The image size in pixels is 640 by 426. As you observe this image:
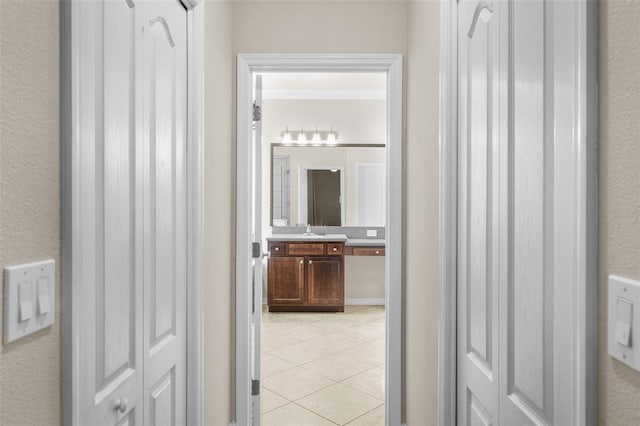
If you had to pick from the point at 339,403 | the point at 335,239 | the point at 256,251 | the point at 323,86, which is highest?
the point at 323,86

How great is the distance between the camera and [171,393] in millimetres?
1510

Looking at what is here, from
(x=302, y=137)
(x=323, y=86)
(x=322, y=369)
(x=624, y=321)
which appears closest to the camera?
(x=624, y=321)

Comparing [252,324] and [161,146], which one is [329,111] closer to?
[252,324]

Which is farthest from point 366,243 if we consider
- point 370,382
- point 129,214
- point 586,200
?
point 586,200

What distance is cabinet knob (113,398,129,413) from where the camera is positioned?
1.07m

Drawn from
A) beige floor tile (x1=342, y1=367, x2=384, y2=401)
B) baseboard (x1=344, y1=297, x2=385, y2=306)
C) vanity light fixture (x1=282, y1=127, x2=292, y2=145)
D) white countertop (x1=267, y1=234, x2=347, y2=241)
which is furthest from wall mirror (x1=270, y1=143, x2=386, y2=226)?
beige floor tile (x1=342, y1=367, x2=384, y2=401)

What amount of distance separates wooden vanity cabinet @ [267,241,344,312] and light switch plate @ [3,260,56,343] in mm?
4303

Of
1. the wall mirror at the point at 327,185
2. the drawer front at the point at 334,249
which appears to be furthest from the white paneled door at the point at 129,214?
the wall mirror at the point at 327,185

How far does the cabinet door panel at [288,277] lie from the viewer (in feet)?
16.7

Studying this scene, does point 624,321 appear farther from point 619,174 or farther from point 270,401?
point 270,401

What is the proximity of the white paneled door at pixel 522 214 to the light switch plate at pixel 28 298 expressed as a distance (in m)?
0.91

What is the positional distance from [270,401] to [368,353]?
1210 mm

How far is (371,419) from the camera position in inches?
105

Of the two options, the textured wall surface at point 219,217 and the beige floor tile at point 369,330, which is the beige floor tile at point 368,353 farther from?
the textured wall surface at point 219,217
